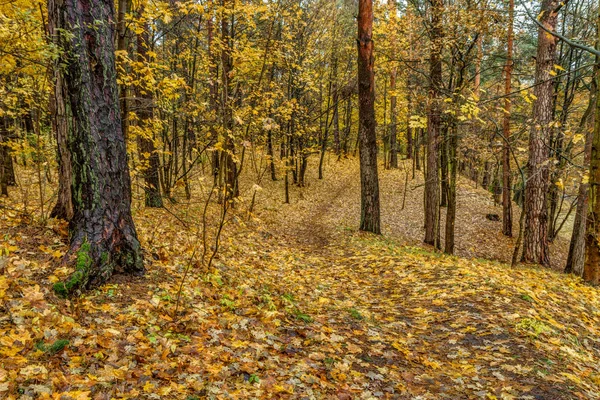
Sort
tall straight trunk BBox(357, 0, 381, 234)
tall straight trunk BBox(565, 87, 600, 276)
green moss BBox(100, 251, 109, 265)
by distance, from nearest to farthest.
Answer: green moss BBox(100, 251, 109, 265), tall straight trunk BBox(565, 87, 600, 276), tall straight trunk BBox(357, 0, 381, 234)

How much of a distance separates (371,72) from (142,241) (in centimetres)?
829

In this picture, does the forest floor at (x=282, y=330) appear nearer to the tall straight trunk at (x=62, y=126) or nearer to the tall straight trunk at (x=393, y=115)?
the tall straight trunk at (x=62, y=126)

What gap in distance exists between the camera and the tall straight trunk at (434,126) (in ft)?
31.0

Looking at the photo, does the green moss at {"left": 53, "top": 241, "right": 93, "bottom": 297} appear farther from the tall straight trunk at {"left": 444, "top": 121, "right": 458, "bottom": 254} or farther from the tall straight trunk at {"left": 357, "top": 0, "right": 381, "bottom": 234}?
the tall straight trunk at {"left": 444, "top": 121, "right": 458, "bottom": 254}

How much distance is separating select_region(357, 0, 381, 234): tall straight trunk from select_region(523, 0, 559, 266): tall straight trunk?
4.40 meters

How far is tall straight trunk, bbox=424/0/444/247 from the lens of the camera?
31.0 feet

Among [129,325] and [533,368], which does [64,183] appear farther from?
[533,368]

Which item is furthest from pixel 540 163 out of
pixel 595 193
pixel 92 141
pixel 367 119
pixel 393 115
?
pixel 393 115

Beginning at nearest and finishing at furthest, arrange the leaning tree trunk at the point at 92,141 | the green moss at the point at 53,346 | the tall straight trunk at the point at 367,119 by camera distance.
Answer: the green moss at the point at 53,346
the leaning tree trunk at the point at 92,141
the tall straight trunk at the point at 367,119

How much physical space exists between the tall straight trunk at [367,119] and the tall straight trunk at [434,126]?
1.75 m

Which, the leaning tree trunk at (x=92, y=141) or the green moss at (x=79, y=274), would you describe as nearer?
the green moss at (x=79, y=274)

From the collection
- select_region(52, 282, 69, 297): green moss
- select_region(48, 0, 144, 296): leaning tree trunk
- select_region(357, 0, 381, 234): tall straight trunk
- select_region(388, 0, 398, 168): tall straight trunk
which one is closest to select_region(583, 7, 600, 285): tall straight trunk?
select_region(357, 0, 381, 234): tall straight trunk

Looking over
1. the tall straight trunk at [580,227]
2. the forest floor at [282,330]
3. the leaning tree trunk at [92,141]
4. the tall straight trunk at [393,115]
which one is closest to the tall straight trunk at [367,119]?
the tall straight trunk at [393,115]

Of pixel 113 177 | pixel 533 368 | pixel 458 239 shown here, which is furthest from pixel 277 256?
pixel 458 239
